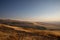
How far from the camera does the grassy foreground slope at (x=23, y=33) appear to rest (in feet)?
10.8

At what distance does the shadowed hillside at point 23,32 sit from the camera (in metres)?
3.32

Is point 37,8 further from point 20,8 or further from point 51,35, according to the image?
point 51,35

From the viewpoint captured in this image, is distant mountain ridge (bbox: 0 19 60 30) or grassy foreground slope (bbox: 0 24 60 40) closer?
grassy foreground slope (bbox: 0 24 60 40)

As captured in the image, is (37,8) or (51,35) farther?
(37,8)

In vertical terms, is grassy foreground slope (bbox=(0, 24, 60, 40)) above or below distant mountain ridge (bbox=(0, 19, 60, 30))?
below

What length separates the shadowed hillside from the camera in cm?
332

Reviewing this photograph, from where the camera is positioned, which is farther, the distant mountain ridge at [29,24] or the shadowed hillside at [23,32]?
the distant mountain ridge at [29,24]

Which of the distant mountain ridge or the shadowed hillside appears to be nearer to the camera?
the shadowed hillside

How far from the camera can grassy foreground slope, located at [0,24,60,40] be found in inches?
130

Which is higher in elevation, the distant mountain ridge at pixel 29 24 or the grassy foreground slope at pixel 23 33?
the distant mountain ridge at pixel 29 24

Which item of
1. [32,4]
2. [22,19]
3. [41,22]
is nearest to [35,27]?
[41,22]

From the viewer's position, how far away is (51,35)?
3.29m

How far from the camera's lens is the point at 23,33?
11.1 ft

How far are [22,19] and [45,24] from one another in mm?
667
